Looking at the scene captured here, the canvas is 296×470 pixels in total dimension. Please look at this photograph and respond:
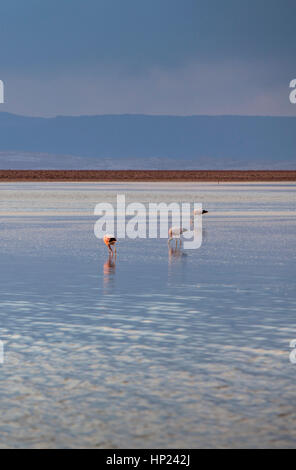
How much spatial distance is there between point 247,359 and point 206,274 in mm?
6861

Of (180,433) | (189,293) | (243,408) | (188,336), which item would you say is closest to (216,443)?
(180,433)

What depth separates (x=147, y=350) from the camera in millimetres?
9359

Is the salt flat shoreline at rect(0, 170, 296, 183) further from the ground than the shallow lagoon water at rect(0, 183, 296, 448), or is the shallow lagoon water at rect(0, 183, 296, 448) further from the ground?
the salt flat shoreline at rect(0, 170, 296, 183)

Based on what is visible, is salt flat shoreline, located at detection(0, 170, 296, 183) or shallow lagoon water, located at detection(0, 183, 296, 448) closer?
shallow lagoon water, located at detection(0, 183, 296, 448)

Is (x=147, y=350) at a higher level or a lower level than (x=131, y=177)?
lower

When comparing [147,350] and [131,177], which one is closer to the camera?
[147,350]

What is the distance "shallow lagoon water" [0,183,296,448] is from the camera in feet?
22.1

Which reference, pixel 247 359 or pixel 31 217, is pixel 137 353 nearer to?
pixel 247 359

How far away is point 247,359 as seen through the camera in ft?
29.3

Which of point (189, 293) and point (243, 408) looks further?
point (189, 293)

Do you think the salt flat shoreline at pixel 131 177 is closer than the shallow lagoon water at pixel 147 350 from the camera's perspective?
No

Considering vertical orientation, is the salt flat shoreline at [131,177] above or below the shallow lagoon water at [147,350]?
above

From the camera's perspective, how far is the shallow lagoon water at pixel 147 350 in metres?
6.73
